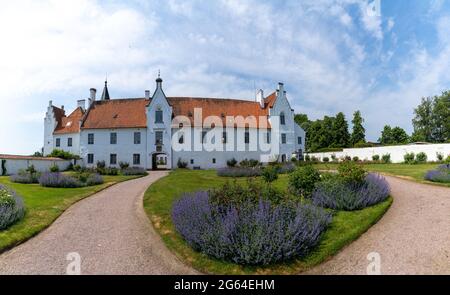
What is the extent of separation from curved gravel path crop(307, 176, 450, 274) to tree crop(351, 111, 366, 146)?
53.8 meters

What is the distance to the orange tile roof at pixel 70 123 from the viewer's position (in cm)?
4072

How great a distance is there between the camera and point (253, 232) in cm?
582

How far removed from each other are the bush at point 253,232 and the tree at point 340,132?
2254 inches

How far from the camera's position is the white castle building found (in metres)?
37.4

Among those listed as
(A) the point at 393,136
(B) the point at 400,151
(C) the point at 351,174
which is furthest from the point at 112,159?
(A) the point at 393,136

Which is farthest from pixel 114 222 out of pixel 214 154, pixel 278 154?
pixel 278 154

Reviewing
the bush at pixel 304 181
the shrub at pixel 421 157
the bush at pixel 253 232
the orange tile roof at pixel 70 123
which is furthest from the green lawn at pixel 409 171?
the orange tile roof at pixel 70 123

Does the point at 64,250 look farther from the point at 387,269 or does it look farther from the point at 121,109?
the point at 121,109

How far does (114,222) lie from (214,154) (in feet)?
96.8

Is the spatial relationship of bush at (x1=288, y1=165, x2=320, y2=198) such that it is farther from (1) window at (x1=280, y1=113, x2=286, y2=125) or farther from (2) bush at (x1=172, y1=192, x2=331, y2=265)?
(1) window at (x1=280, y1=113, x2=286, y2=125)

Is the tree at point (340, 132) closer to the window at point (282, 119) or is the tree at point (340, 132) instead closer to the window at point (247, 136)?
the window at point (282, 119)

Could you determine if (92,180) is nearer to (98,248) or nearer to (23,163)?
(23,163)

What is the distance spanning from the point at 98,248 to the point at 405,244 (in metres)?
6.76

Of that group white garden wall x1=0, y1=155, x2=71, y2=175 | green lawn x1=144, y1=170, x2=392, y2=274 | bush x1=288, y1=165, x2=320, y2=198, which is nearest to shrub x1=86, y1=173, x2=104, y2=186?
green lawn x1=144, y1=170, x2=392, y2=274
